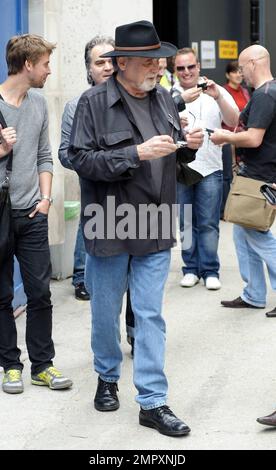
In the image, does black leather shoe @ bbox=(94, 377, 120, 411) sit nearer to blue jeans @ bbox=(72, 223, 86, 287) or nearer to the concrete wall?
the concrete wall

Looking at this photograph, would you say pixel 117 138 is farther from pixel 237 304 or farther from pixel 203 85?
pixel 237 304

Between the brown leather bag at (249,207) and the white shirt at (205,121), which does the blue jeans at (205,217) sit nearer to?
the white shirt at (205,121)

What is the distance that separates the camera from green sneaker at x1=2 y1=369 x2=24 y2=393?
18.0 feet

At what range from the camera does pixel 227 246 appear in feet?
32.4

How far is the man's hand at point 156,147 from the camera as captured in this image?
182 inches

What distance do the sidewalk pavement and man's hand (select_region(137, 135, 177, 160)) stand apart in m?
1.38

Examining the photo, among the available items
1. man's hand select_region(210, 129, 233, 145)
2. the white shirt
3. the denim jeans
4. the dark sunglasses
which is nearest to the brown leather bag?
man's hand select_region(210, 129, 233, 145)

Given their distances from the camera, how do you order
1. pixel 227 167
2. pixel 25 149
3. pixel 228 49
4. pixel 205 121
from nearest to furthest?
pixel 25 149 → pixel 205 121 → pixel 227 167 → pixel 228 49

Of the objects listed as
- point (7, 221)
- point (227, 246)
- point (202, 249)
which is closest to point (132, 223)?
point (7, 221)

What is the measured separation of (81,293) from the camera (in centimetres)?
764

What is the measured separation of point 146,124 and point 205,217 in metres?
3.18

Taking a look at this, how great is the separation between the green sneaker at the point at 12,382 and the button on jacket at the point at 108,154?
0.99 metres

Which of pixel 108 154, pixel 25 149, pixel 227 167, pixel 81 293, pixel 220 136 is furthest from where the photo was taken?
pixel 227 167

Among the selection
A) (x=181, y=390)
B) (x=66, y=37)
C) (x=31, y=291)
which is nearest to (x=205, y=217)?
(x=66, y=37)
